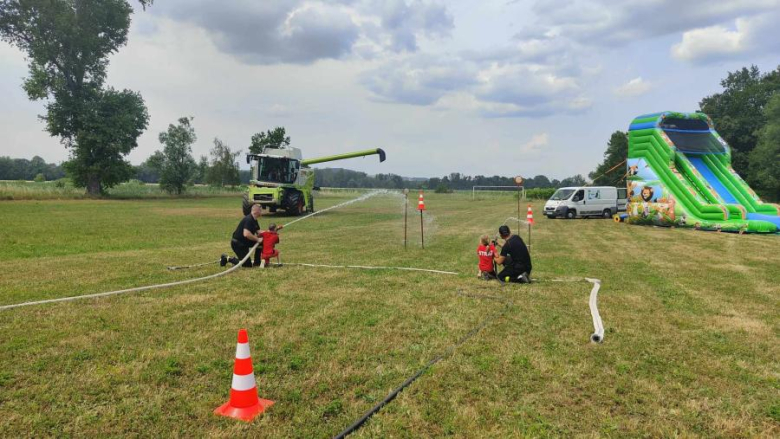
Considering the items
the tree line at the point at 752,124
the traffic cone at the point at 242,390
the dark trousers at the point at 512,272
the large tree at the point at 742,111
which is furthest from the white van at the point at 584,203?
the large tree at the point at 742,111

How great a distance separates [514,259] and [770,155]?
2004 inches

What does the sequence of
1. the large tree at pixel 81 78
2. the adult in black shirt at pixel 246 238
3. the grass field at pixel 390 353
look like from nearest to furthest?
1. the grass field at pixel 390 353
2. the adult in black shirt at pixel 246 238
3. the large tree at pixel 81 78

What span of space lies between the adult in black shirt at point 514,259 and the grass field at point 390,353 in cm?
44

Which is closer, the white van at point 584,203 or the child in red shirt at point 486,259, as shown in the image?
the child in red shirt at point 486,259

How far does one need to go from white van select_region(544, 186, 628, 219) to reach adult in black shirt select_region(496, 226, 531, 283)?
68.2 ft

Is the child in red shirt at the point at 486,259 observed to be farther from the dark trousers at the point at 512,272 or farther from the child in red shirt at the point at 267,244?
the child in red shirt at the point at 267,244

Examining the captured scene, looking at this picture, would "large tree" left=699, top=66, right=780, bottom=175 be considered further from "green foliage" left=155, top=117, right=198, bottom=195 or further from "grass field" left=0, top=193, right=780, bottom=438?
"green foliage" left=155, top=117, right=198, bottom=195

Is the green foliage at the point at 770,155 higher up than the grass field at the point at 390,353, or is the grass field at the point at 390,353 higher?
the green foliage at the point at 770,155

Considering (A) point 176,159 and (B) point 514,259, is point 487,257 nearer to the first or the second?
(B) point 514,259

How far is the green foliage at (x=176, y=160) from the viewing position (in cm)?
5809

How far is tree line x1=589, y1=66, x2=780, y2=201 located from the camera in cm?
4516

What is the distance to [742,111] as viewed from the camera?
59656mm

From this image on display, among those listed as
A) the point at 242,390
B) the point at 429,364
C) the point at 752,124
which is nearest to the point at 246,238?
the point at 429,364

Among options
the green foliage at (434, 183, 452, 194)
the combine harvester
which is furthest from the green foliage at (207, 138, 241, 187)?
the combine harvester
